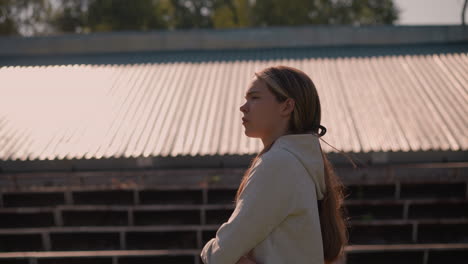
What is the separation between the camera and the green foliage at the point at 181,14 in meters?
28.6

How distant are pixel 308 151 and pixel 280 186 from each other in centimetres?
25

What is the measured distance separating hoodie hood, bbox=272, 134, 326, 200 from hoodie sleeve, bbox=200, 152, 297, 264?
0.22 feet

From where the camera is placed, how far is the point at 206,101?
6867 mm

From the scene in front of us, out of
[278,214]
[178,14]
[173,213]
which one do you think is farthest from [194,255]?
[178,14]

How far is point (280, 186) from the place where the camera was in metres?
1.44

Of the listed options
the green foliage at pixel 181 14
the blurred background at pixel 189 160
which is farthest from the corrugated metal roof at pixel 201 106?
the green foliage at pixel 181 14

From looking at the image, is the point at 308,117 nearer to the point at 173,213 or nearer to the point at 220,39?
the point at 173,213

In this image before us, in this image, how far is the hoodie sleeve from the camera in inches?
56.7

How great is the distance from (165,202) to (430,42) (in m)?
8.24

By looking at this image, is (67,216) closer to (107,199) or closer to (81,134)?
(107,199)

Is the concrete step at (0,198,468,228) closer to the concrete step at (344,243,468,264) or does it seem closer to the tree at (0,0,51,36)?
the concrete step at (344,243,468,264)

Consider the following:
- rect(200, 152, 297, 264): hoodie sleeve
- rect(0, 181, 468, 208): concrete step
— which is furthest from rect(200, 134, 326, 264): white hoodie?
rect(0, 181, 468, 208): concrete step

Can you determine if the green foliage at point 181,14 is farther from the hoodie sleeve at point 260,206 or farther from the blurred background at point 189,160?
the hoodie sleeve at point 260,206

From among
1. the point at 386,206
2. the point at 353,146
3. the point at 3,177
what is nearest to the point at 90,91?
the point at 3,177
